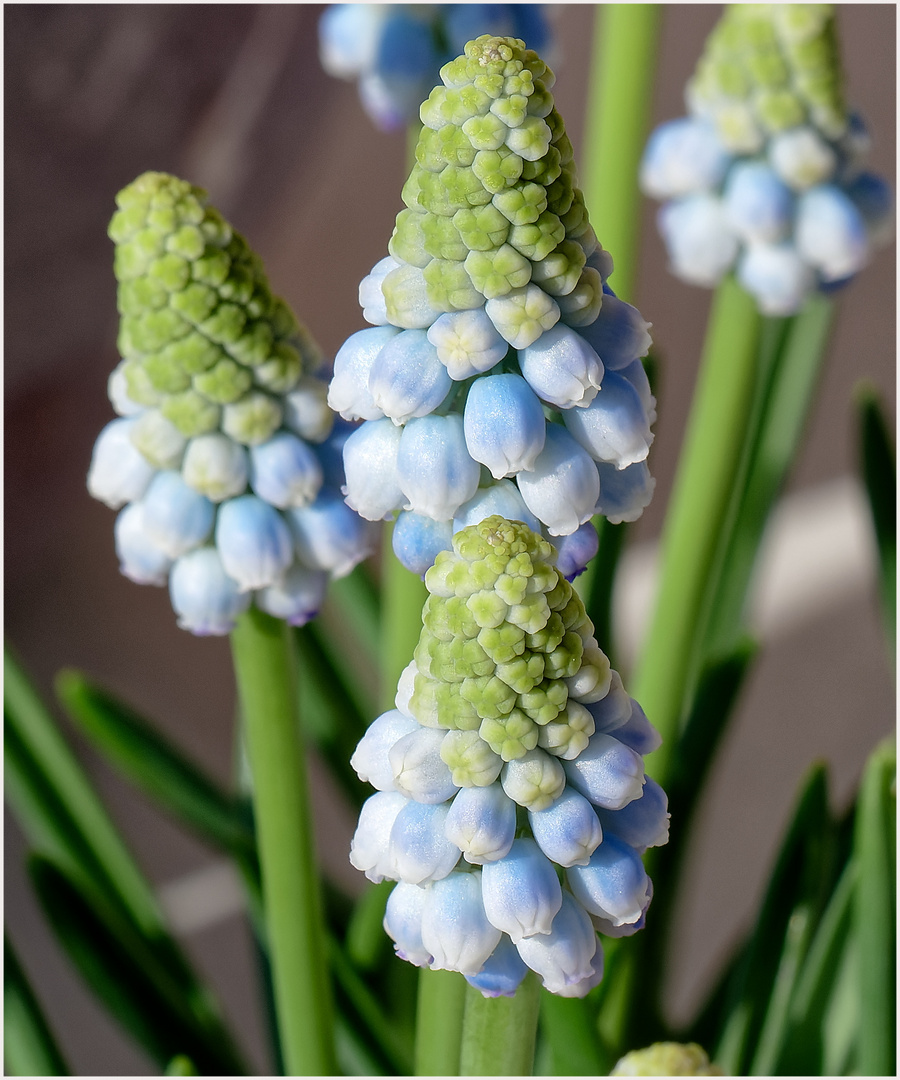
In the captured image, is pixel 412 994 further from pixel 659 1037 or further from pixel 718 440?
pixel 718 440

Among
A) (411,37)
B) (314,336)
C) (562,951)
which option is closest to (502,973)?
(562,951)

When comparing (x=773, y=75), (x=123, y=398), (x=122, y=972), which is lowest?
(x=122, y=972)

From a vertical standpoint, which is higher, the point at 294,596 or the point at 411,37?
the point at 411,37

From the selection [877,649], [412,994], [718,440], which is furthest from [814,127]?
[877,649]

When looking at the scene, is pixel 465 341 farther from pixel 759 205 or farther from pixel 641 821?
pixel 759 205

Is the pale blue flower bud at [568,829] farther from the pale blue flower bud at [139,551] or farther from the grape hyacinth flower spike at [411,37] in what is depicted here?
the grape hyacinth flower spike at [411,37]

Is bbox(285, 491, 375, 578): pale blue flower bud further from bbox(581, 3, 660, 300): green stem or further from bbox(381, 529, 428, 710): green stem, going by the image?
bbox(581, 3, 660, 300): green stem
